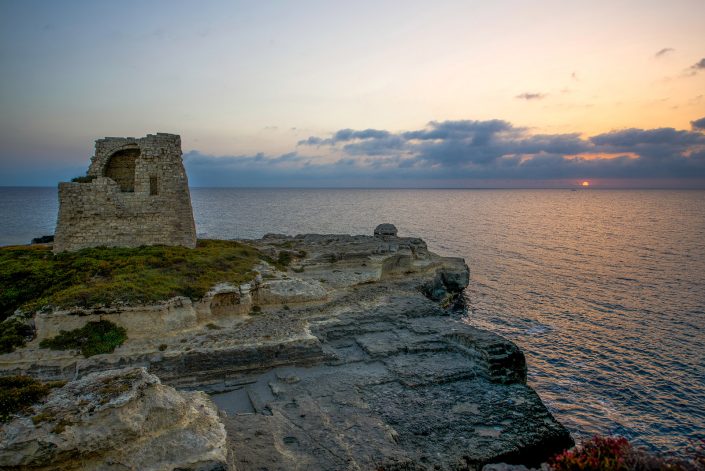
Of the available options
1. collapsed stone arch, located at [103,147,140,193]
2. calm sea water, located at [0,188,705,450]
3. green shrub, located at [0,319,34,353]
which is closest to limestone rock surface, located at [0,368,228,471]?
green shrub, located at [0,319,34,353]

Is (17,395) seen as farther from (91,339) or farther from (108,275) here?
(108,275)

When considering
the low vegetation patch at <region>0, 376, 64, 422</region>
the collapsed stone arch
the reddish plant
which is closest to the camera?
the reddish plant

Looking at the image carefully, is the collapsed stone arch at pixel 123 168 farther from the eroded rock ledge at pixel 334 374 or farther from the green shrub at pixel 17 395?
the green shrub at pixel 17 395

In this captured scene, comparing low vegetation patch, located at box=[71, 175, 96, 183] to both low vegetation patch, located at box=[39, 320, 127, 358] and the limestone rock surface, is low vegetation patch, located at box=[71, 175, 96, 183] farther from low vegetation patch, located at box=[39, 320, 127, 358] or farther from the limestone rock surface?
the limestone rock surface

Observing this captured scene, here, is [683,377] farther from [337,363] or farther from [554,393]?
[337,363]

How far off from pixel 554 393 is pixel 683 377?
7.46 meters

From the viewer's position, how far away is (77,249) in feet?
82.2

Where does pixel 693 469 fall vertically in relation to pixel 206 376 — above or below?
above

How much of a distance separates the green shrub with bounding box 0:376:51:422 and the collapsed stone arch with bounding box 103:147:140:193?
1780cm

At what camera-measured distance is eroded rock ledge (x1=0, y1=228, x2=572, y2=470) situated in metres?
13.2

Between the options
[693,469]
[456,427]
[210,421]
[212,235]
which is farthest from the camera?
[212,235]

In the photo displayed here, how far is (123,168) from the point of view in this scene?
90.3 feet

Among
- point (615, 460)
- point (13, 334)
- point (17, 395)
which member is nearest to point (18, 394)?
point (17, 395)

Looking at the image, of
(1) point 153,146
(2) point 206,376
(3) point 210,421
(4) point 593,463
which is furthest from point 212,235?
(4) point 593,463
